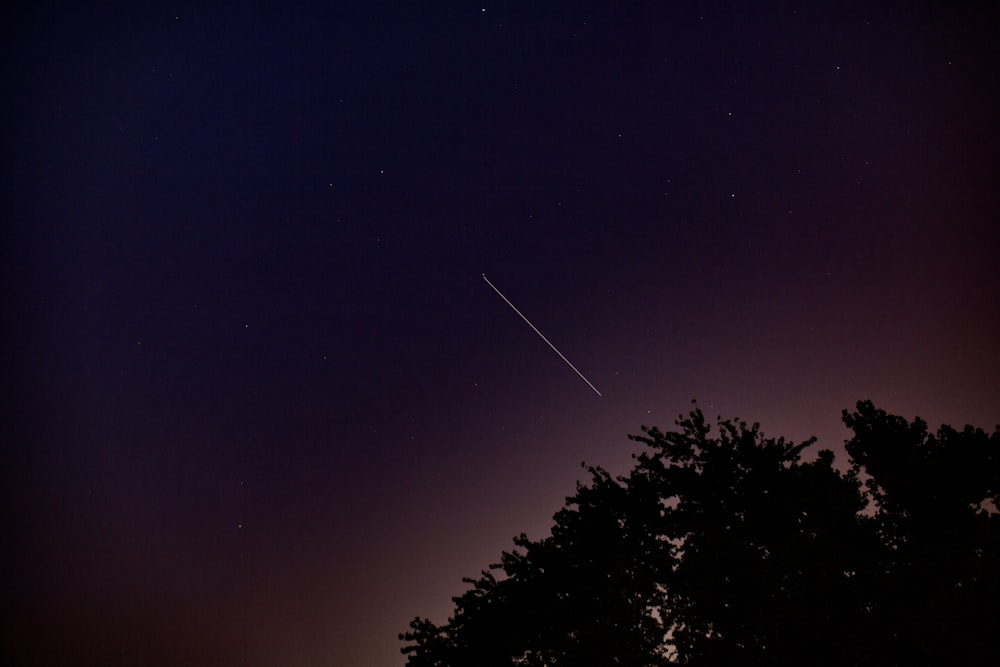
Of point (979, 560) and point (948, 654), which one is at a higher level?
point (979, 560)

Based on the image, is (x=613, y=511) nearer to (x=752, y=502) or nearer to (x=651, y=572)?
(x=651, y=572)

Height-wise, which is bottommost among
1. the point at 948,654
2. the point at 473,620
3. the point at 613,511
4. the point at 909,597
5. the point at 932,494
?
the point at 948,654

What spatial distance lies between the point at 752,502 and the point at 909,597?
12.1 ft

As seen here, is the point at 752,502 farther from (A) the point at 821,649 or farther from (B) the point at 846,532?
(A) the point at 821,649

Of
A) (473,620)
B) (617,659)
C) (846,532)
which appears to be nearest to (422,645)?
(473,620)

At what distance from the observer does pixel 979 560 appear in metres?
11.6

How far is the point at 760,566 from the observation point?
13.3 m

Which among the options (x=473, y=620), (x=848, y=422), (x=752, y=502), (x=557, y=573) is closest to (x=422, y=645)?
(x=473, y=620)

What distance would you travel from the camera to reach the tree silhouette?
1177cm

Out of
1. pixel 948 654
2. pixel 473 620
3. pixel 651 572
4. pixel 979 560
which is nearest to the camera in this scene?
pixel 948 654

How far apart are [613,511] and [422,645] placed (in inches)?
295

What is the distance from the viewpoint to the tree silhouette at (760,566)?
11766 millimetres

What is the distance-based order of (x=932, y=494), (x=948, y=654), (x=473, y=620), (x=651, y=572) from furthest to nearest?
1. (x=473, y=620)
2. (x=651, y=572)
3. (x=932, y=494)
4. (x=948, y=654)

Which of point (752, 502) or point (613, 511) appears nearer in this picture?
point (752, 502)
